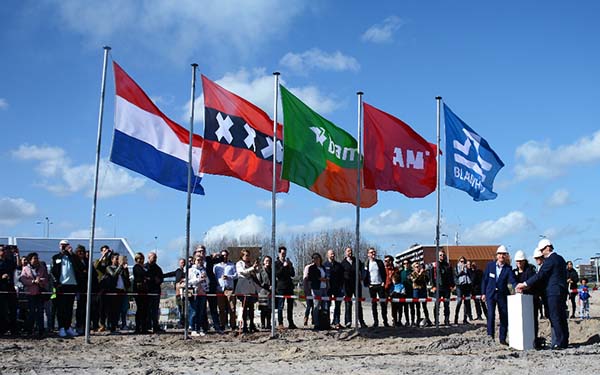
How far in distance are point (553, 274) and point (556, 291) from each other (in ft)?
1.12

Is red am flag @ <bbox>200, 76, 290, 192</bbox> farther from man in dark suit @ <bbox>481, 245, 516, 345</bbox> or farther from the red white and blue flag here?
man in dark suit @ <bbox>481, 245, 516, 345</bbox>

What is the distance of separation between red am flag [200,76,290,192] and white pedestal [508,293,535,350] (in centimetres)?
629

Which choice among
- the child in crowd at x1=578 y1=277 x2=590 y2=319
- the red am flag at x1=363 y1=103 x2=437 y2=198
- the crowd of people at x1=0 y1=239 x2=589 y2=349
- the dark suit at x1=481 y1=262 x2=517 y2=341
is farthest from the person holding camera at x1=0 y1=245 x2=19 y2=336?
the child in crowd at x1=578 y1=277 x2=590 y2=319

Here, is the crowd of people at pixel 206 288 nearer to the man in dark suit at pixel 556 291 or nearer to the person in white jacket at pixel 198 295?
the person in white jacket at pixel 198 295

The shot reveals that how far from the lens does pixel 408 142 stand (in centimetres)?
1884

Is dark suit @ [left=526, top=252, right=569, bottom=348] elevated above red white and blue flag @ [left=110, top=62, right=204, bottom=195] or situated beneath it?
situated beneath

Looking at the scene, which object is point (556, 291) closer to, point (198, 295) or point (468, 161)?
point (468, 161)

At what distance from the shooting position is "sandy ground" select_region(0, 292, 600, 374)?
11.3 metres

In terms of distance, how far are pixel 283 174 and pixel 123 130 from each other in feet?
12.1

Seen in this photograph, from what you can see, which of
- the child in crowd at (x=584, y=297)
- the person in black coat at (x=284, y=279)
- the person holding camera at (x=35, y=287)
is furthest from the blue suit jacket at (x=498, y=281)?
the child in crowd at (x=584, y=297)

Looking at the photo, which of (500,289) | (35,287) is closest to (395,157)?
(500,289)

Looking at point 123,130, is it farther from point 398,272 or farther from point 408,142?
point 398,272

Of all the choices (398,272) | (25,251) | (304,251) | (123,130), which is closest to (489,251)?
(304,251)

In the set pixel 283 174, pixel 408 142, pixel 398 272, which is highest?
pixel 408 142
